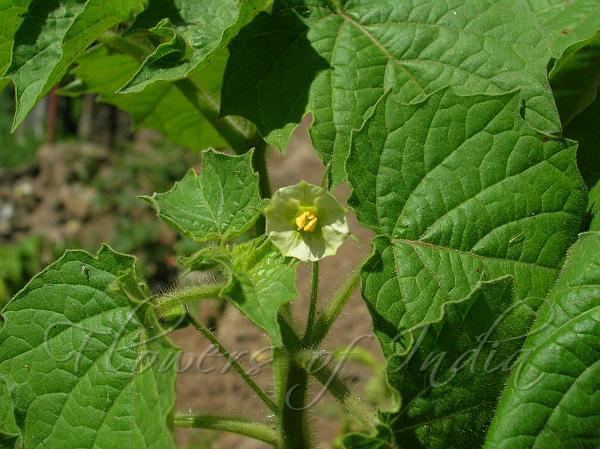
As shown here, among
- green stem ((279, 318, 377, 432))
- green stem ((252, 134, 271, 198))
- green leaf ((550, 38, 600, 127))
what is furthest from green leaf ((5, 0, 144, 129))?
→ green leaf ((550, 38, 600, 127))

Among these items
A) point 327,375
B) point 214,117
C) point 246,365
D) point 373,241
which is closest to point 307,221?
point 373,241

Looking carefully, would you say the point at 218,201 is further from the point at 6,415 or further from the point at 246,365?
the point at 246,365

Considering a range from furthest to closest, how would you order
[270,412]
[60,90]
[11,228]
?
[11,228]
[60,90]
[270,412]

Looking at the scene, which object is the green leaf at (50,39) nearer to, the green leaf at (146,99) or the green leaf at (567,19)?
the green leaf at (146,99)

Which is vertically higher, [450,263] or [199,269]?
[199,269]

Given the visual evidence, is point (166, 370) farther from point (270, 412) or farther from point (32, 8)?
point (32, 8)

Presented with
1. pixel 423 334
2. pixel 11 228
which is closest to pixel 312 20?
pixel 423 334
